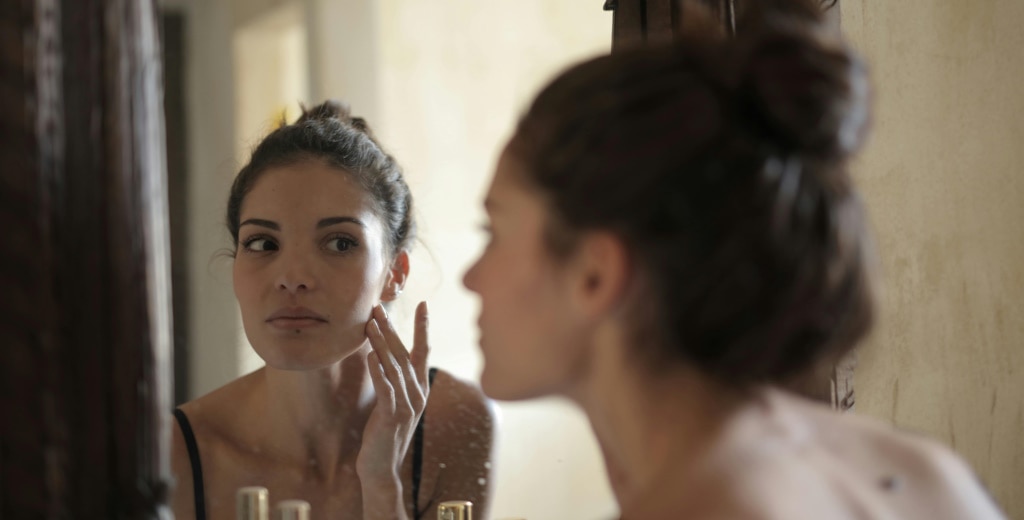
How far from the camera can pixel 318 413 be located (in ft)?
2.01

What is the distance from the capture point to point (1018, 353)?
0.95 meters

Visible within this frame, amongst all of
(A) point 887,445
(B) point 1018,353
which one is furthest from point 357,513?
(B) point 1018,353

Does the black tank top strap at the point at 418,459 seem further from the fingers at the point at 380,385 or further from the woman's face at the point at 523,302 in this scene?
the woman's face at the point at 523,302

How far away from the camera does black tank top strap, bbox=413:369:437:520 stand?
0.63 meters

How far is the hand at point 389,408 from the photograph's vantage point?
62 centimetres

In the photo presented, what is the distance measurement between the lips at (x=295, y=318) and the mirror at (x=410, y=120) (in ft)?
0.06

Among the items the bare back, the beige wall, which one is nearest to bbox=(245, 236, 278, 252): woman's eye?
the bare back

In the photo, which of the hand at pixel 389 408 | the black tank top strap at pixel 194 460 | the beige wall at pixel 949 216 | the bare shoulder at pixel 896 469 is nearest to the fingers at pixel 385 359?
the hand at pixel 389 408

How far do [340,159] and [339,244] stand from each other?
0.16ft

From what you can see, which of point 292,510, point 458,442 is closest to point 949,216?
point 458,442

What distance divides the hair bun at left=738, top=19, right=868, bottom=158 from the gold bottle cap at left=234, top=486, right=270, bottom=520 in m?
0.34

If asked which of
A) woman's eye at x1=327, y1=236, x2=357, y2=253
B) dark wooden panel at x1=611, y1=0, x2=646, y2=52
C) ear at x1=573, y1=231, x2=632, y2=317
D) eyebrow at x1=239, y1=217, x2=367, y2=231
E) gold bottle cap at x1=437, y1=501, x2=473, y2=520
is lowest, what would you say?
gold bottle cap at x1=437, y1=501, x2=473, y2=520

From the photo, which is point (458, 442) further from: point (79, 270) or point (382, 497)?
point (79, 270)

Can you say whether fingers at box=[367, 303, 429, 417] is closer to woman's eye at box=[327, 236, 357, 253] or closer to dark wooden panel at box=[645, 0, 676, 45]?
woman's eye at box=[327, 236, 357, 253]
